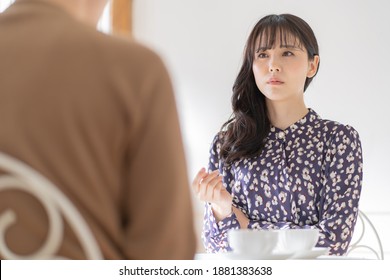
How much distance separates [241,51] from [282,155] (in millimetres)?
1507

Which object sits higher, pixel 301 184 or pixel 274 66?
pixel 274 66

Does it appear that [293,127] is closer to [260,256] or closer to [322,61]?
[260,256]

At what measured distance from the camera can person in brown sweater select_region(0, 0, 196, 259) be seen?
0.71 m

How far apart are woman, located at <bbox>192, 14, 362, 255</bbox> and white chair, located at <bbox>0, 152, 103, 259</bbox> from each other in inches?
45.0

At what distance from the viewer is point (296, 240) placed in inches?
47.0

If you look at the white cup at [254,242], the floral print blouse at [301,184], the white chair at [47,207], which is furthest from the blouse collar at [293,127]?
the white chair at [47,207]

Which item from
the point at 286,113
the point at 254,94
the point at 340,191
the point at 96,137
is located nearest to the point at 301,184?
the point at 340,191

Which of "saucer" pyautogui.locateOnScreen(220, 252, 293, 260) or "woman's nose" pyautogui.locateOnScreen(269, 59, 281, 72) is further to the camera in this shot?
"woman's nose" pyautogui.locateOnScreen(269, 59, 281, 72)

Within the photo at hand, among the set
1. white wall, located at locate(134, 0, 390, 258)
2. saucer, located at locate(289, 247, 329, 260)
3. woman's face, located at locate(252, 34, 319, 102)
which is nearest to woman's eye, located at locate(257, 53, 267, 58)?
woman's face, located at locate(252, 34, 319, 102)

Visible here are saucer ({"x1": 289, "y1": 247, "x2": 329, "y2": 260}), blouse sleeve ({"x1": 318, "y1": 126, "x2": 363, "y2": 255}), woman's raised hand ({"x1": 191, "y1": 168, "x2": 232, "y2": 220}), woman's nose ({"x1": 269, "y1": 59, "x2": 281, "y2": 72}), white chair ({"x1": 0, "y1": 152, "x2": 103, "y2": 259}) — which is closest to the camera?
white chair ({"x1": 0, "y1": 152, "x2": 103, "y2": 259})

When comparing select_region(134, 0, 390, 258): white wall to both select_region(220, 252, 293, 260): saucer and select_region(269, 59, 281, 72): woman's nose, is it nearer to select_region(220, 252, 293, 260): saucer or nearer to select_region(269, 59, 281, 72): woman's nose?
select_region(269, 59, 281, 72): woman's nose

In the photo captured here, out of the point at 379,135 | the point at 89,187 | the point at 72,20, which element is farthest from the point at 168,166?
the point at 379,135

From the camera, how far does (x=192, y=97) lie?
355cm

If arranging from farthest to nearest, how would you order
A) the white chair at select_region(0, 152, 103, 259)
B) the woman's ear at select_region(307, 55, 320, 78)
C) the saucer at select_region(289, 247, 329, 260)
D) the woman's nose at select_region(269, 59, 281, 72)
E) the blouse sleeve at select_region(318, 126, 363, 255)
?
the woman's ear at select_region(307, 55, 320, 78) < the woman's nose at select_region(269, 59, 281, 72) < the blouse sleeve at select_region(318, 126, 363, 255) < the saucer at select_region(289, 247, 329, 260) < the white chair at select_region(0, 152, 103, 259)
